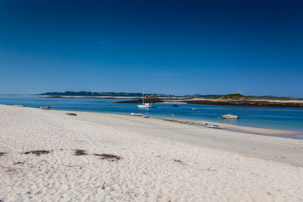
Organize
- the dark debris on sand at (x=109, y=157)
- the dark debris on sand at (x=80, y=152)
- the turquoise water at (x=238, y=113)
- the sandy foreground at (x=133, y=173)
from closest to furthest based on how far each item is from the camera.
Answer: the sandy foreground at (x=133, y=173), the dark debris on sand at (x=109, y=157), the dark debris on sand at (x=80, y=152), the turquoise water at (x=238, y=113)

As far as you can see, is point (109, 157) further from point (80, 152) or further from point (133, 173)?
point (133, 173)

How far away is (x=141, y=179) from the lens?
8.22 m

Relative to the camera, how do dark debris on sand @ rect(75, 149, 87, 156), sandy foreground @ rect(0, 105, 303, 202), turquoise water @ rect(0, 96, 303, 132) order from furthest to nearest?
turquoise water @ rect(0, 96, 303, 132) < dark debris on sand @ rect(75, 149, 87, 156) < sandy foreground @ rect(0, 105, 303, 202)

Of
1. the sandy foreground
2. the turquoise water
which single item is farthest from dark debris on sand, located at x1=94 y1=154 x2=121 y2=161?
the turquoise water

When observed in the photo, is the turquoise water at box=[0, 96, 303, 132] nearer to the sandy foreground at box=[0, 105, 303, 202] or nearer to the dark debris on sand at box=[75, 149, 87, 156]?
the sandy foreground at box=[0, 105, 303, 202]

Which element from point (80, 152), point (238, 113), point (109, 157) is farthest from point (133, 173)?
point (238, 113)

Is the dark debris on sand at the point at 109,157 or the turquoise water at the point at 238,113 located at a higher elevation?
the dark debris on sand at the point at 109,157

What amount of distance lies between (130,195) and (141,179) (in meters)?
1.43

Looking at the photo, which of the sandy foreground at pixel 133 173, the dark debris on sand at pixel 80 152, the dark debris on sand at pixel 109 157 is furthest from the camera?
the dark debris on sand at pixel 80 152

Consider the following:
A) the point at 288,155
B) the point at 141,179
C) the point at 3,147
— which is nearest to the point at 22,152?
the point at 3,147

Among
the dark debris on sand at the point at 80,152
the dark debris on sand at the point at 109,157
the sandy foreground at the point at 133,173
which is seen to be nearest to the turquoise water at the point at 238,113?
the sandy foreground at the point at 133,173

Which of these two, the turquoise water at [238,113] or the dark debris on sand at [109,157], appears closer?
the dark debris on sand at [109,157]

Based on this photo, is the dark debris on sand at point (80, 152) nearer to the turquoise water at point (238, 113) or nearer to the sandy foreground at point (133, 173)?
the sandy foreground at point (133, 173)

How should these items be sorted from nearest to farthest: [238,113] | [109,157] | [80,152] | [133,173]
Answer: [133,173]
[109,157]
[80,152]
[238,113]
